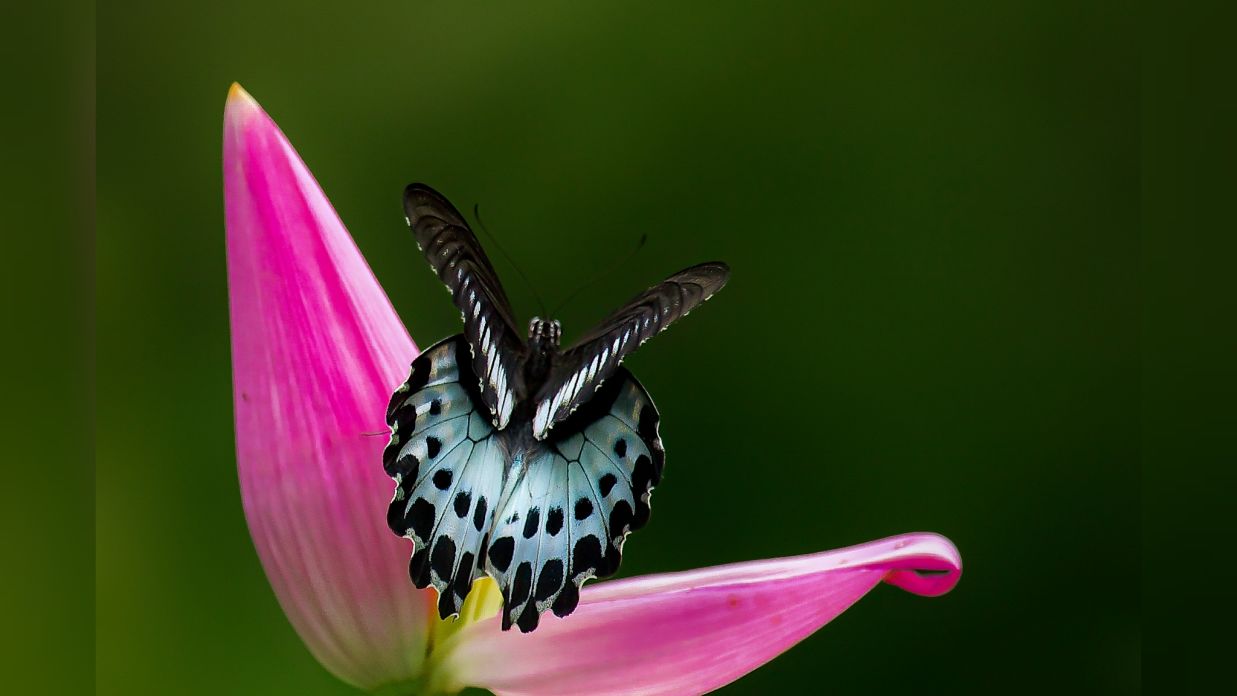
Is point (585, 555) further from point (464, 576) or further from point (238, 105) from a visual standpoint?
point (238, 105)

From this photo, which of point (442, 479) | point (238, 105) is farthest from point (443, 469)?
point (238, 105)

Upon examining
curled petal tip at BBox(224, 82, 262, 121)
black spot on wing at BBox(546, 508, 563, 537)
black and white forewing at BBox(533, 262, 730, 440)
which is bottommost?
black spot on wing at BBox(546, 508, 563, 537)

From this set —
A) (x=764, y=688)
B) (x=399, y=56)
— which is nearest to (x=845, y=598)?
(x=764, y=688)

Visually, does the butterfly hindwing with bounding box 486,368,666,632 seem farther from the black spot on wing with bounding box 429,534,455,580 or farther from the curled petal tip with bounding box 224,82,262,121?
the curled petal tip with bounding box 224,82,262,121

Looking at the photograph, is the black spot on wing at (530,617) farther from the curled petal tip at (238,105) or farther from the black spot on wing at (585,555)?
the curled petal tip at (238,105)

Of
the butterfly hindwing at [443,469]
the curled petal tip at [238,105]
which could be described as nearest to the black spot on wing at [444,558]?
the butterfly hindwing at [443,469]

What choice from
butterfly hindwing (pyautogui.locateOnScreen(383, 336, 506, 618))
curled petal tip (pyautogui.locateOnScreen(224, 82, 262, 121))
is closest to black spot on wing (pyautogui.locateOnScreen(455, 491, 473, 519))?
butterfly hindwing (pyautogui.locateOnScreen(383, 336, 506, 618))

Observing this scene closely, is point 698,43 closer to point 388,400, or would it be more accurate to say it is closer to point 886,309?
point 886,309
